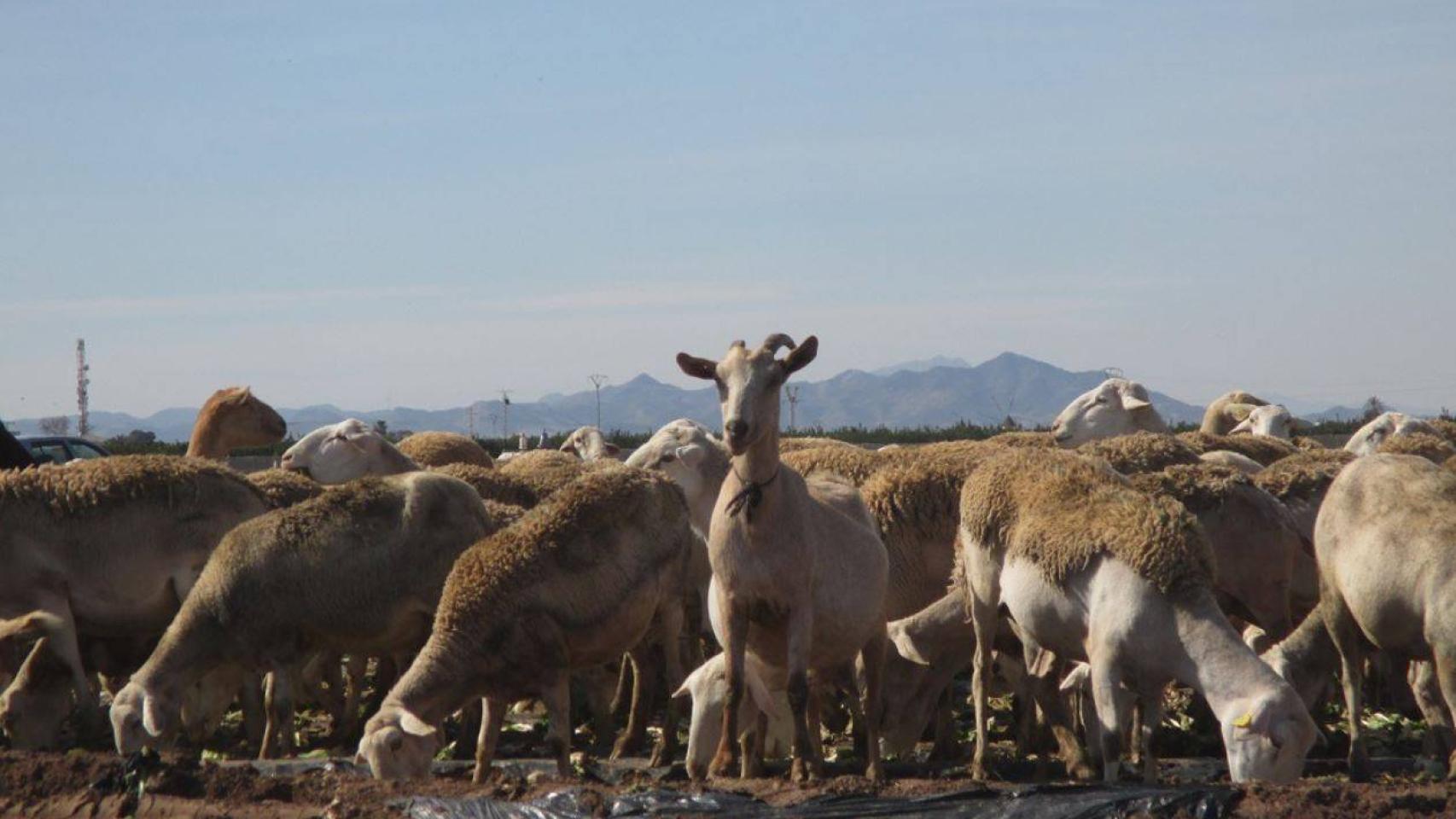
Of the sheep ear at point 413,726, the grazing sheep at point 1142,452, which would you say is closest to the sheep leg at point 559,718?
the sheep ear at point 413,726

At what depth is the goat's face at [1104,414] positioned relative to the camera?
20828mm

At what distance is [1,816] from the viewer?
9688 millimetres

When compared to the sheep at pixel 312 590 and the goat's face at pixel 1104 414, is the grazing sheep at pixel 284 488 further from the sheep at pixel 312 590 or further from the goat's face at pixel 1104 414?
the goat's face at pixel 1104 414

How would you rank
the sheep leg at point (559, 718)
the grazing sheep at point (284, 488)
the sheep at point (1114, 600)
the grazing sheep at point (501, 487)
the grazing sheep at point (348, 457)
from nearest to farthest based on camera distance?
the sheep at point (1114, 600) < the sheep leg at point (559, 718) < the grazing sheep at point (284, 488) < the grazing sheep at point (501, 487) < the grazing sheep at point (348, 457)

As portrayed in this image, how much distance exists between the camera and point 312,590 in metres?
12.5

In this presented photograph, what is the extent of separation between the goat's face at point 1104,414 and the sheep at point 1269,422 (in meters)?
2.13

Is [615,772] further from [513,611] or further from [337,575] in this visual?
[337,575]

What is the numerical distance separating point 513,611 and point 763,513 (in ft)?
5.29

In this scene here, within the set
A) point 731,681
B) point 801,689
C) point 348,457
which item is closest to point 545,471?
point 348,457

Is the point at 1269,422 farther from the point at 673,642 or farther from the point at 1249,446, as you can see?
the point at 673,642

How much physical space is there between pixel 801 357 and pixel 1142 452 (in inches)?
218

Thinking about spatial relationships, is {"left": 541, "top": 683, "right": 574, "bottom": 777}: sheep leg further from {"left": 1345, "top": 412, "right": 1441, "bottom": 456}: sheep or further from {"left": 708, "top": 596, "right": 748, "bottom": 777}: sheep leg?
{"left": 1345, "top": 412, "right": 1441, "bottom": 456}: sheep

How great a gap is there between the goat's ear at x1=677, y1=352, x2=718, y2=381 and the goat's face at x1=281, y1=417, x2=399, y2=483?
23.2ft

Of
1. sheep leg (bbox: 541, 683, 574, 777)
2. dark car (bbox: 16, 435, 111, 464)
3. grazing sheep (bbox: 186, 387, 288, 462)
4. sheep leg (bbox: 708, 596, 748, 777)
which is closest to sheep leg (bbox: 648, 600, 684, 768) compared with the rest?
sheep leg (bbox: 541, 683, 574, 777)
